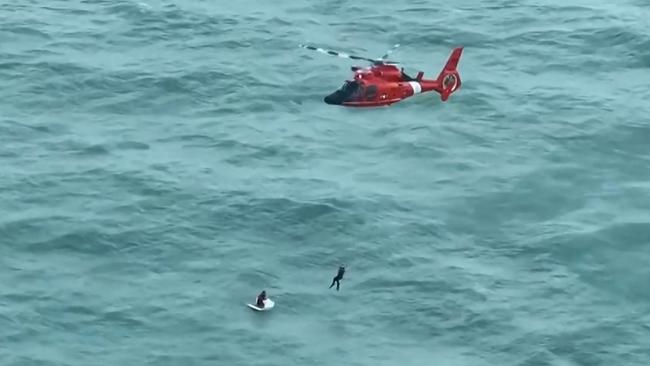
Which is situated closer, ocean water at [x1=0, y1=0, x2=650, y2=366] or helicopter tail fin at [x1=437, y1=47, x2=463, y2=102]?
ocean water at [x1=0, y1=0, x2=650, y2=366]

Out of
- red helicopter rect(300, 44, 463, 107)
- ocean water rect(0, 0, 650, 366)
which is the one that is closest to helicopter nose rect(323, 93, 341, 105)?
red helicopter rect(300, 44, 463, 107)

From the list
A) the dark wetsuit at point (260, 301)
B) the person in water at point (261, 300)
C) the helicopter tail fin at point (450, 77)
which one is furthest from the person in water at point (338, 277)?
the helicopter tail fin at point (450, 77)

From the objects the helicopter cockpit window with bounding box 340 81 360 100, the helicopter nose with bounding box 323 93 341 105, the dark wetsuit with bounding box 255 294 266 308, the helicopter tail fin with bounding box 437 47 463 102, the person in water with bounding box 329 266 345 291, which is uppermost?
the helicopter tail fin with bounding box 437 47 463 102

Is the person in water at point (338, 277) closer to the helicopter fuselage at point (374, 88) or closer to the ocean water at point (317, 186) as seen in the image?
the ocean water at point (317, 186)

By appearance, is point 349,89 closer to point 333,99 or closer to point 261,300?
point 333,99

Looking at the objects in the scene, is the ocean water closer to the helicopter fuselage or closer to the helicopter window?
the helicopter fuselage

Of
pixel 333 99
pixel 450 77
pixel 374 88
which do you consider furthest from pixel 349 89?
pixel 450 77

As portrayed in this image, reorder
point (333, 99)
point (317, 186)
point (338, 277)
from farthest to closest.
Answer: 1. point (333, 99)
2. point (317, 186)
3. point (338, 277)

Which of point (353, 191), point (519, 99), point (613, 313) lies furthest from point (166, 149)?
point (613, 313)
